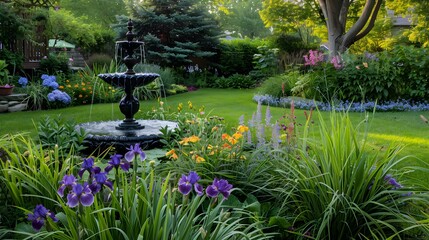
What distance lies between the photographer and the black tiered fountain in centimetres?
502

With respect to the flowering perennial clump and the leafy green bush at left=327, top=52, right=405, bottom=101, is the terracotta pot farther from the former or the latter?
the flowering perennial clump

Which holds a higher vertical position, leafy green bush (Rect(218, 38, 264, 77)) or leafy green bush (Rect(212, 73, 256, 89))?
leafy green bush (Rect(218, 38, 264, 77))

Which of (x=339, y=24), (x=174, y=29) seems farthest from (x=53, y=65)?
(x=339, y=24)

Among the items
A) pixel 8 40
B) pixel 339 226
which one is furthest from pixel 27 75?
pixel 339 226

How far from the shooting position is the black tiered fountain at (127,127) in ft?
16.5

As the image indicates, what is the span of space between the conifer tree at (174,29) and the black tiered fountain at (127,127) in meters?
10.9

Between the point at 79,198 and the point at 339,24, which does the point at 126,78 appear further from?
the point at 339,24

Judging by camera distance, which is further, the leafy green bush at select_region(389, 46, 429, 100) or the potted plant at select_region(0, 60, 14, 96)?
the leafy green bush at select_region(389, 46, 429, 100)

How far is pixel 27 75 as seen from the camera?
12422 millimetres

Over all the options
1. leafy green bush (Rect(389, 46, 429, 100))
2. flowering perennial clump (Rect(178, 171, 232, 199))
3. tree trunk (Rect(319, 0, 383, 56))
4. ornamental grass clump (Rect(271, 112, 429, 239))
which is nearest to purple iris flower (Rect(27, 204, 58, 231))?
flowering perennial clump (Rect(178, 171, 232, 199))

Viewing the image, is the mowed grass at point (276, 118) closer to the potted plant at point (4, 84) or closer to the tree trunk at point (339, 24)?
the potted plant at point (4, 84)

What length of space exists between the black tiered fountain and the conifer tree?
10940 millimetres

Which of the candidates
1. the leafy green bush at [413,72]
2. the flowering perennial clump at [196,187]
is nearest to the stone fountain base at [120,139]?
the flowering perennial clump at [196,187]

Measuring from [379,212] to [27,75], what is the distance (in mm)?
11861
